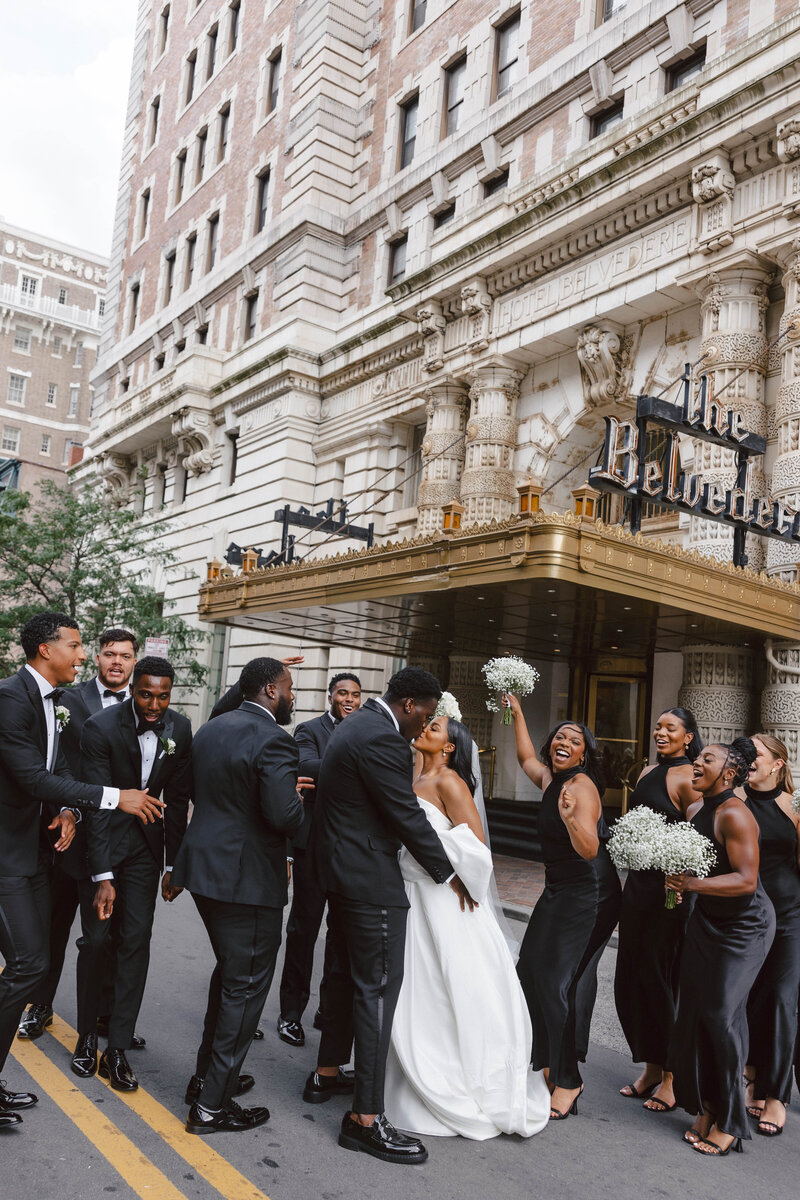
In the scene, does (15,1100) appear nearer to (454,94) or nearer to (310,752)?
(310,752)

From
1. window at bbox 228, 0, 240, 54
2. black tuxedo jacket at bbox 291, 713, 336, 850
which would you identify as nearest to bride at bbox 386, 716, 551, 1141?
black tuxedo jacket at bbox 291, 713, 336, 850

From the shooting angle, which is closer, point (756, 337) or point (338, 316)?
point (756, 337)

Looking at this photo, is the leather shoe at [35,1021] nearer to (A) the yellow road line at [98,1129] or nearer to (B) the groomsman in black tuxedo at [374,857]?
(A) the yellow road line at [98,1129]

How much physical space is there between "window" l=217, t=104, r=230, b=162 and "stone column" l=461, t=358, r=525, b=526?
17852 mm

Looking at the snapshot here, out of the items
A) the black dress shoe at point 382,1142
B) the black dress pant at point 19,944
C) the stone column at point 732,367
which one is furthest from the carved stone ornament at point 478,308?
the black dress shoe at point 382,1142

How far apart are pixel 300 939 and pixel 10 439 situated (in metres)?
64.9

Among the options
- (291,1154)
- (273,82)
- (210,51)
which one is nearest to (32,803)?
(291,1154)

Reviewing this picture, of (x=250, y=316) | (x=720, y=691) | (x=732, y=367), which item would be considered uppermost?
(x=250, y=316)

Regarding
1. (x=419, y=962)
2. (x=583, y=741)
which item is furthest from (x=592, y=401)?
(x=419, y=962)

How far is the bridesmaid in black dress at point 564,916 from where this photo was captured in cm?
514

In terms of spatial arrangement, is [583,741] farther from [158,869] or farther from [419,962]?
[158,869]

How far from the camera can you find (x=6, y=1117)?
172 inches

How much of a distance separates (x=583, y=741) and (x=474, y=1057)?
172 centimetres

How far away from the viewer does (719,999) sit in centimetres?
485
